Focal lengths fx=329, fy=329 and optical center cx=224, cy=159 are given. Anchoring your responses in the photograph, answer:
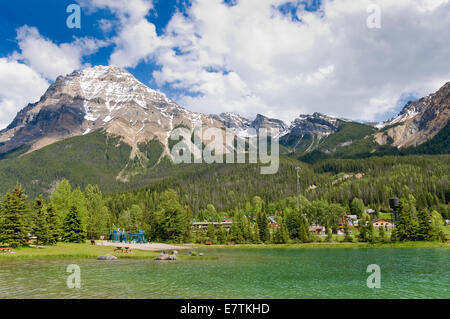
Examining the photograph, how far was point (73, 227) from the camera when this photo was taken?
81562mm

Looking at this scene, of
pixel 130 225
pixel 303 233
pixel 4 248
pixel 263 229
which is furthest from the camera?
pixel 130 225

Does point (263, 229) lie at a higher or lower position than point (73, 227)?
lower

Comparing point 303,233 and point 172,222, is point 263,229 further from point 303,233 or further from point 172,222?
point 172,222

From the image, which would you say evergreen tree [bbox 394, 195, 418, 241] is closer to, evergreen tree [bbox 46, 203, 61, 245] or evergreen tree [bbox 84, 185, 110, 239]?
evergreen tree [bbox 84, 185, 110, 239]

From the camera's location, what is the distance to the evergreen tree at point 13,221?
61344 millimetres

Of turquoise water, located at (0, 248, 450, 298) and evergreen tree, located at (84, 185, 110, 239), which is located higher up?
evergreen tree, located at (84, 185, 110, 239)

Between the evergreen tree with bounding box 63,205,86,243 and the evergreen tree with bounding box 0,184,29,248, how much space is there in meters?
16.3

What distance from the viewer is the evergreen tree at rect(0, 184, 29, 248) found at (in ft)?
201

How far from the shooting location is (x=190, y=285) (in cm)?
3391

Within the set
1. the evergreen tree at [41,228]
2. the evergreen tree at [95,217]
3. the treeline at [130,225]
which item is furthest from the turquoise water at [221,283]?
the evergreen tree at [95,217]

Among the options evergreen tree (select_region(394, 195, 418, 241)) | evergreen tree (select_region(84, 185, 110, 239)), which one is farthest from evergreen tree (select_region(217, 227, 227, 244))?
evergreen tree (select_region(394, 195, 418, 241))

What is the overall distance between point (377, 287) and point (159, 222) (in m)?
96.9

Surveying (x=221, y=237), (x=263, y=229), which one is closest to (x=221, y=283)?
(x=221, y=237)

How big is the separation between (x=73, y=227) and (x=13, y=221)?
2045 cm
